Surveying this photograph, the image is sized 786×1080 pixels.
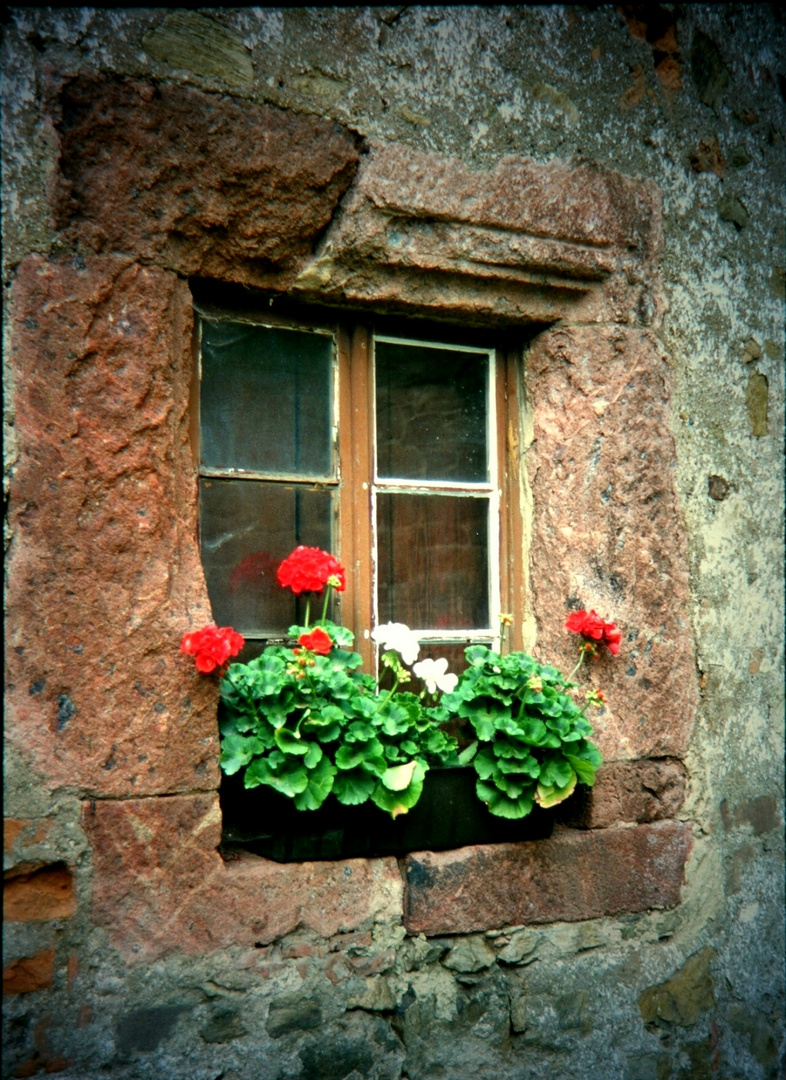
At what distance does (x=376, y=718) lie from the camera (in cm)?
216

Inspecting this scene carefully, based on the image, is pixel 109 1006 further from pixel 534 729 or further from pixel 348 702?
pixel 534 729

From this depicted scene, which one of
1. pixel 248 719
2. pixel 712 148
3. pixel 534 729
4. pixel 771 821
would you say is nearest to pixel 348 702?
pixel 248 719

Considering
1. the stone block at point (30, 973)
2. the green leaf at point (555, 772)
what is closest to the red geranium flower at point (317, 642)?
the green leaf at point (555, 772)

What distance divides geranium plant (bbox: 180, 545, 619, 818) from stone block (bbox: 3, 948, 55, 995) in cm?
48

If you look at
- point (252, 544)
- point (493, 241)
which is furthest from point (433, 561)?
point (493, 241)

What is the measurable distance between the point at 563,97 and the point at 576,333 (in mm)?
615

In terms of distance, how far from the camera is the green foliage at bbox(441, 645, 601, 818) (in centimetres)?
228

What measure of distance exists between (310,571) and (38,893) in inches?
33.1

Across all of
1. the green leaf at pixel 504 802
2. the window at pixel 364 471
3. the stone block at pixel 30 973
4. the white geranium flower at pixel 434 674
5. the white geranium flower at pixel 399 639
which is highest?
the window at pixel 364 471

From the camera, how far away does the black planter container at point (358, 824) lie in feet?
7.02

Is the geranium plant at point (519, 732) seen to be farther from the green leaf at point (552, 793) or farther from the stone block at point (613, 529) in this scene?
the stone block at point (613, 529)

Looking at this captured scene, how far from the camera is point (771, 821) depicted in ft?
9.03

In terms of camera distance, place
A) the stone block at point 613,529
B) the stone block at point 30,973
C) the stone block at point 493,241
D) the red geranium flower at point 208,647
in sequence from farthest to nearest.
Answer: the stone block at point 613,529
the stone block at point 493,241
the red geranium flower at point 208,647
the stone block at point 30,973

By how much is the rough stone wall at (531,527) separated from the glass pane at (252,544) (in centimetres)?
16
